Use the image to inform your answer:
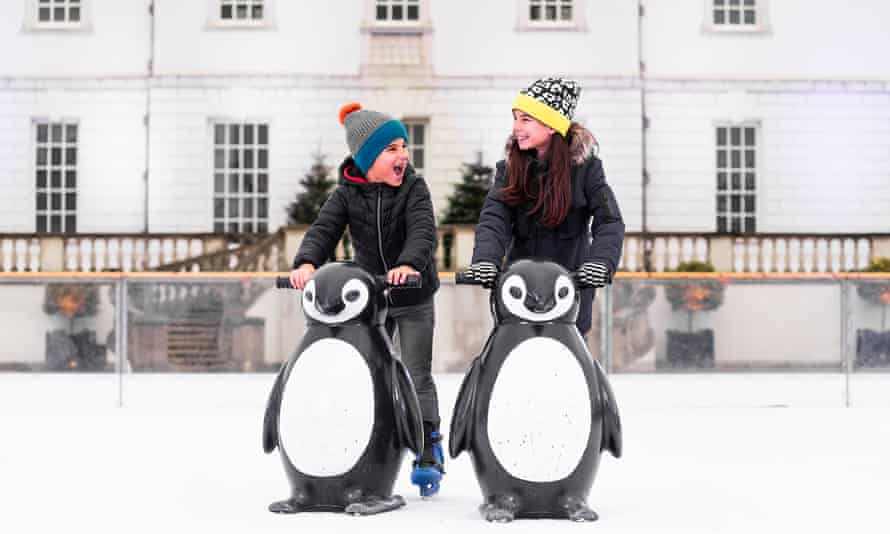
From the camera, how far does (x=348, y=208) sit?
4598mm

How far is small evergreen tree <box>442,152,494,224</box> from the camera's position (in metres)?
18.1

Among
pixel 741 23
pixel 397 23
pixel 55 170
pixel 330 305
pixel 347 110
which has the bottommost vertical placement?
pixel 330 305

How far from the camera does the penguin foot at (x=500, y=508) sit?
158 inches

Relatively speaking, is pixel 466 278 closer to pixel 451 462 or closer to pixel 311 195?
pixel 451 462

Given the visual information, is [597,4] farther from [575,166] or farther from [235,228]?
[575,166]

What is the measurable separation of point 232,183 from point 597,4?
594 centimetres

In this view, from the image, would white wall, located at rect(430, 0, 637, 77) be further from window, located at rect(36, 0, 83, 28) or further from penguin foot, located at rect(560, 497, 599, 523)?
penguin foot, located at rect(560, 497, 599, 523)

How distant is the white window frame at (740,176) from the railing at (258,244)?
1203mm

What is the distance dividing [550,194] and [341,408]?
958 mm

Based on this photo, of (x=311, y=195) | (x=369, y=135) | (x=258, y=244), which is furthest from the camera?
(x=311, y=195)

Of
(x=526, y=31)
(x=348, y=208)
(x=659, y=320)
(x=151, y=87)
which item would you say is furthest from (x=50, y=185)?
(x=348, y=208)

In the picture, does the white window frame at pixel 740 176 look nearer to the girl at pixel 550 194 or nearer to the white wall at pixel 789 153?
the white wall at pixel 789 153

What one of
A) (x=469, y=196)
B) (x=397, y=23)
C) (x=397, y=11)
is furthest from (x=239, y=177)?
(x=469, y=196)

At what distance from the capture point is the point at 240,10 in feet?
64.2
